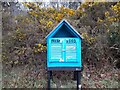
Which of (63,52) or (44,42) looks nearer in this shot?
(63,52)

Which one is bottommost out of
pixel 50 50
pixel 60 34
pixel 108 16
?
pixel 50 50

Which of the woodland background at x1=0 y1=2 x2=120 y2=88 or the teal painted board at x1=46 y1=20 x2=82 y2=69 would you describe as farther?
the woodland background at x1=0 y1=2 x2=120 y2=88

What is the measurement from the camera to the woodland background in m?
5.54

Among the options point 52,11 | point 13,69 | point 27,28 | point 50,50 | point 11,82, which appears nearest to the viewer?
point 50,50

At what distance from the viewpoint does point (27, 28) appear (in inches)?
247

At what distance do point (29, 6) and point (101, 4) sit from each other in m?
1.94

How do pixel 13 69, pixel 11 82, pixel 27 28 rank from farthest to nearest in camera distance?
pixel 27 28, pixel 13 69, pixel 11 82

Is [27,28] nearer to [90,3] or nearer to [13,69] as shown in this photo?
[13,69]

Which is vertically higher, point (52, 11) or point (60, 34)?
point (52, 11)

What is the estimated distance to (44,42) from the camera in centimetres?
604

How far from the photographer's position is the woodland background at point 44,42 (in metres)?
5.54

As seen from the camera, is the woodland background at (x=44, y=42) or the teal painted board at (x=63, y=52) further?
the woodland background at (x=44, y=42)

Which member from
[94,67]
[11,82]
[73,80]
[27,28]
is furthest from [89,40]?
[11,82]

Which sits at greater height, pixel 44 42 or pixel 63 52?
pixel 44 42
